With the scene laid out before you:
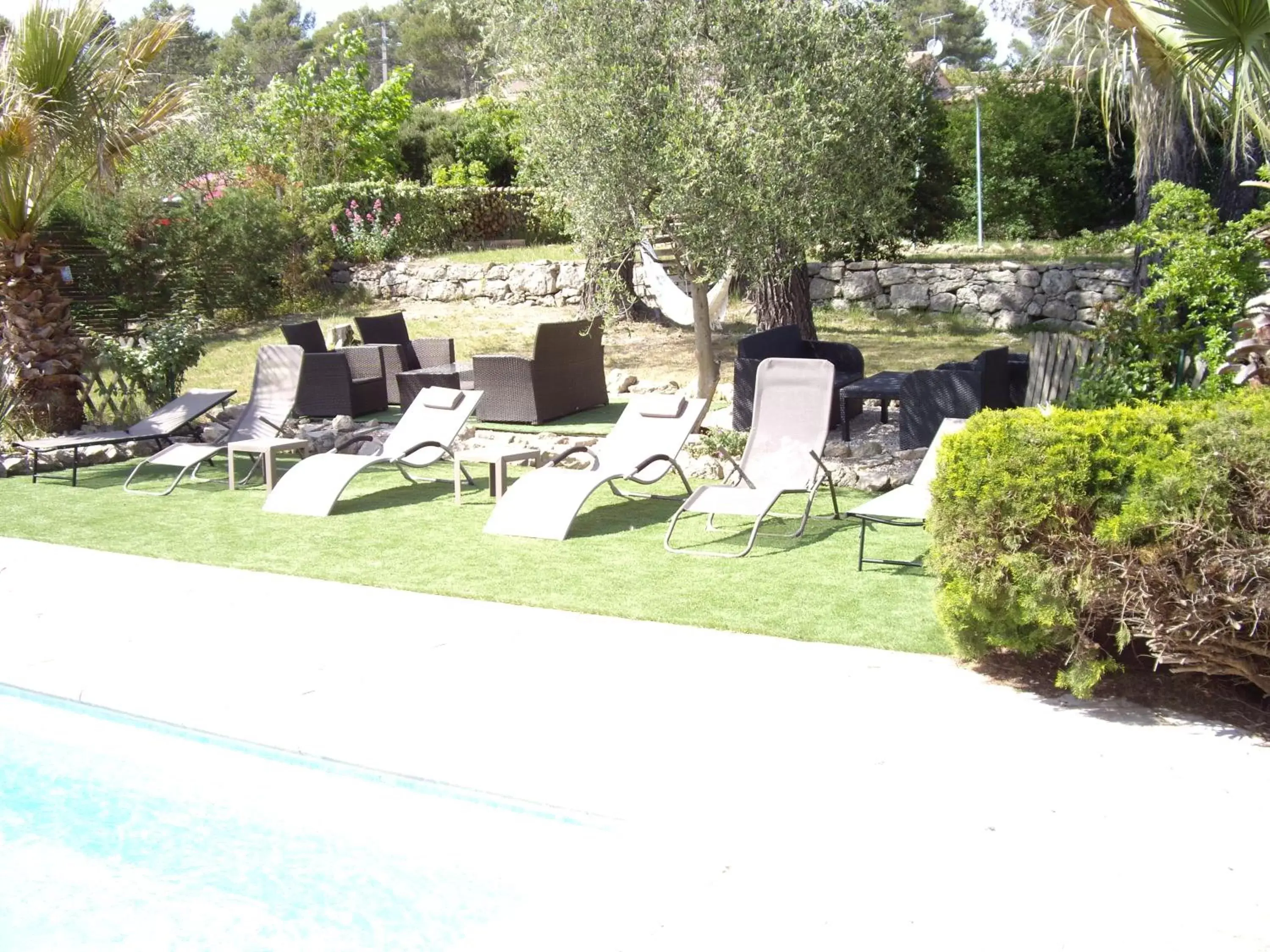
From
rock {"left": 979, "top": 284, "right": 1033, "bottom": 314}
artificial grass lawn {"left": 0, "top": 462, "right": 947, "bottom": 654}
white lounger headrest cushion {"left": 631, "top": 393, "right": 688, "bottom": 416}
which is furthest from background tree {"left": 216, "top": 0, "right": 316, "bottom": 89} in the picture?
white lounger headrest cushion {"left": 631, "top": 393, "right": 688, "bottom": 416}

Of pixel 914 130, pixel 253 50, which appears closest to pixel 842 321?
pixel 914 130

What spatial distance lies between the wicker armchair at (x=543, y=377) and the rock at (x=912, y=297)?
7.31 meters

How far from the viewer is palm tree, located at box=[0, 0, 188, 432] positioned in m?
10.6

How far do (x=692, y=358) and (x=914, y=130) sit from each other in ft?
13.7

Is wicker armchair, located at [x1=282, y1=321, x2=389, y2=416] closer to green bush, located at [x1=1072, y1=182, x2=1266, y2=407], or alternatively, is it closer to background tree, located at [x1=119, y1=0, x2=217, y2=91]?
green bush, located at [x1=1072, y1=182, x2=1266, y2=407]

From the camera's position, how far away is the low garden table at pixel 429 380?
12.7 meters

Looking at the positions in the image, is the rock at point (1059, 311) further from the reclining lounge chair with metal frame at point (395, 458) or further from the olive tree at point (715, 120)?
the reclining lounge chair with metal frame at point (395, 458)

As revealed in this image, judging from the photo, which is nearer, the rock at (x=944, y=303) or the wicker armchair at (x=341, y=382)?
the wicker armchair at (x=341, y=382)

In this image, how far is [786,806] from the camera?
159 inches

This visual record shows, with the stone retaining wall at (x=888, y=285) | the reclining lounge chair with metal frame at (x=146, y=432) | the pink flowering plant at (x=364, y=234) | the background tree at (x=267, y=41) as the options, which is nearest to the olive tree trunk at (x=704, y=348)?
the reclining lounge chair with metal frame at (x=146, y=432)

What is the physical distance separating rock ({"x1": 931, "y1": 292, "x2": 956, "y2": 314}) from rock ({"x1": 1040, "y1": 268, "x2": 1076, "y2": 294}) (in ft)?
4.20

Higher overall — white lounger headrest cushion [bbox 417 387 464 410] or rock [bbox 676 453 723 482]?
white lounger headrest cushion [bbox 417 387 464 410]

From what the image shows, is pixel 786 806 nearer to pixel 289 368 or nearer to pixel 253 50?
pixel 289 368

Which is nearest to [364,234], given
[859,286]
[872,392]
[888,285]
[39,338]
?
[859,286]
